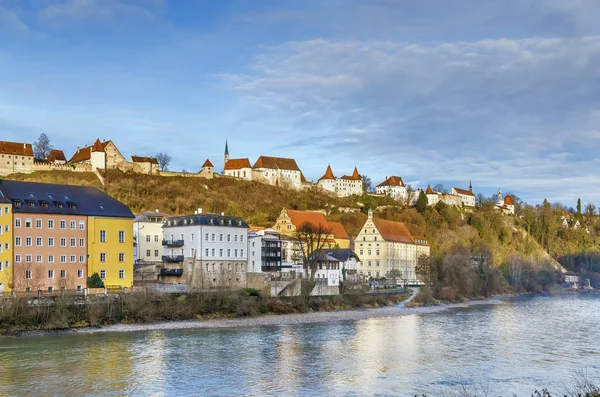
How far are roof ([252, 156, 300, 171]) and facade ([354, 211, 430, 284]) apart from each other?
44490 mm

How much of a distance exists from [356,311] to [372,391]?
104 ft

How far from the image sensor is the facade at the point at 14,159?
10444 cm

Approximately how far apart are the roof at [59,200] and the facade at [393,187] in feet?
326

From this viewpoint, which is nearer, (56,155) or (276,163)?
(56,155)

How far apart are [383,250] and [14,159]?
59.6 m

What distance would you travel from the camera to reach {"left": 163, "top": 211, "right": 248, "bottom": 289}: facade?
5797 cm

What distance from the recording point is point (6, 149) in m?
106

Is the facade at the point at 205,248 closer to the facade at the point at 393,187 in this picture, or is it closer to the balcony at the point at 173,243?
the balcony at the point at 173,243

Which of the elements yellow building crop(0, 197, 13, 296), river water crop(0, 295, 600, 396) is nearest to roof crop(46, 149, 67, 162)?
yellow building crop(0, 197, 13, 296)

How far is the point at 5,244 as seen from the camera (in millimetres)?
44781

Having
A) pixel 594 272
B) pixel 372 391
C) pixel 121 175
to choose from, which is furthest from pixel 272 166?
pixel 372 391

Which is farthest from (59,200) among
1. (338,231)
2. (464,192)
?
(464,192)

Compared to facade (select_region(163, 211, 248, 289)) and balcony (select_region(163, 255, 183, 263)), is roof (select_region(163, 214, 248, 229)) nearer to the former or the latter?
facade (select_region(163, 211, 248, 289))

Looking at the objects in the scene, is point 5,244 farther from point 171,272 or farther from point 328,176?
point 328,176
